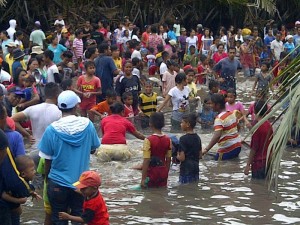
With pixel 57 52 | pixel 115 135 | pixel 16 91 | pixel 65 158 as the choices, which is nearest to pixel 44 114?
pixel 65 158

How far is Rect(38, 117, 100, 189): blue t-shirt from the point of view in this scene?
7301 mm

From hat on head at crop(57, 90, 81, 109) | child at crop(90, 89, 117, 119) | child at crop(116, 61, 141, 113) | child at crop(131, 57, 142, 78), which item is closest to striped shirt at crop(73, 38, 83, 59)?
child at crop(131, 57, 142, 78)

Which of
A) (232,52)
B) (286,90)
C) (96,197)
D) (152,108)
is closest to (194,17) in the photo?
(232,52)

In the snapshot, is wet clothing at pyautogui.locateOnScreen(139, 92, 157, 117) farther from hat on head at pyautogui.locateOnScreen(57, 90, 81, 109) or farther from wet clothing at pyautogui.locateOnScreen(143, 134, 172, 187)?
hat on head at pyautogui.locateOnScreen(57, 90, 81, 109)

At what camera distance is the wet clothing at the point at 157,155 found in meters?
9.61

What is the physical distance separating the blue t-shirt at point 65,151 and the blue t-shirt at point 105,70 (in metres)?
7.34

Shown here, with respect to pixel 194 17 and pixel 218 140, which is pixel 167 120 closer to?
pixel 218 140

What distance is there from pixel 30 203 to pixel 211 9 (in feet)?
78.2

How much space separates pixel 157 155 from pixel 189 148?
58 centimetres

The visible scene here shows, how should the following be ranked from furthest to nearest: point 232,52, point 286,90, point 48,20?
point 48,20, point 232,52, point 286,90

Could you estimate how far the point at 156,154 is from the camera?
9688 mm

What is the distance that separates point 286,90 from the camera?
4684mm

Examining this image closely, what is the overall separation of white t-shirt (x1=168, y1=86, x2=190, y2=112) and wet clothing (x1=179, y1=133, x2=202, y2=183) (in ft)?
12.1

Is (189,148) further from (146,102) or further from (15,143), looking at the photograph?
(146,102)
